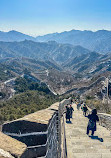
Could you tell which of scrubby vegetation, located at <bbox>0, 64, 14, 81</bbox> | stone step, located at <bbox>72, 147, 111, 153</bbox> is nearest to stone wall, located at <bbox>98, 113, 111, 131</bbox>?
stone step, located at <bbox>72, 147, 111, 153</bbox>

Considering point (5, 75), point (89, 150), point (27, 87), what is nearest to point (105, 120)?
point (89, 150)

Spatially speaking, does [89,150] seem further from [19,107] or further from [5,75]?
[5,75]

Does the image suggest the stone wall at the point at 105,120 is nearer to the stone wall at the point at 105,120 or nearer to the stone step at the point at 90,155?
the stone wall at the point at 105,120

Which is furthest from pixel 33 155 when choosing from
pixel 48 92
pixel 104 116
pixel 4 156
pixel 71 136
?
pixel 48 92

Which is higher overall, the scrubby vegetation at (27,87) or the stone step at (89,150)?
the scrubby vegetation at (27,87)

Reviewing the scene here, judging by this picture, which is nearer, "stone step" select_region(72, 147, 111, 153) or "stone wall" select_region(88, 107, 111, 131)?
"stone step" select_region(72, 147, 111, 153)

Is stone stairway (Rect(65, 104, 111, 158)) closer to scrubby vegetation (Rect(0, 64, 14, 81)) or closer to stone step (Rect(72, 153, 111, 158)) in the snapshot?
stone step (Rect(72, 153, 111, 158))

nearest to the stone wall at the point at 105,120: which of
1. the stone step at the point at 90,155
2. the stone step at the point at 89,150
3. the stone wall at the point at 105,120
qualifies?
the stone wall at the point at 105,120

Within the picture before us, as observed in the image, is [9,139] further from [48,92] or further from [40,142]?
[48,92]

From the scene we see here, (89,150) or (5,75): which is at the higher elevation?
(5,75)
